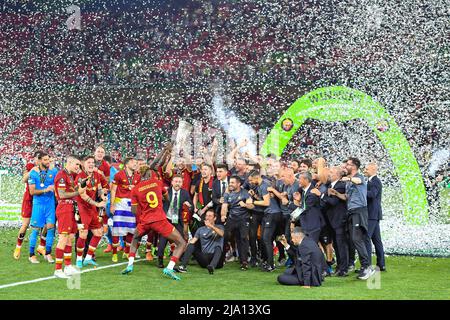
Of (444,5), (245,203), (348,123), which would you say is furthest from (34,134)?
(245,203)

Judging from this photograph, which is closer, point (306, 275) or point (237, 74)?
point (306, 275)

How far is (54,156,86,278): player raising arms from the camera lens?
387 inches

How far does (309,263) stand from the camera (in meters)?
8.93

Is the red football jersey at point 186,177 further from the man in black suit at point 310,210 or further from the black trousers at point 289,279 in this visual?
the black trousers at point 289,279

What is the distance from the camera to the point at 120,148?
30.0 meters

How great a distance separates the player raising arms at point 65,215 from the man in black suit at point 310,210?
324 cm

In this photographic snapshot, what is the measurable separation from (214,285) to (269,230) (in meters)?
1.96

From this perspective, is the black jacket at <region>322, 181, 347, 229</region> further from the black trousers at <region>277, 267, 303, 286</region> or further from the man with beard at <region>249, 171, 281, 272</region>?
the black trousers at <region>277, 267, 303, 286</region>

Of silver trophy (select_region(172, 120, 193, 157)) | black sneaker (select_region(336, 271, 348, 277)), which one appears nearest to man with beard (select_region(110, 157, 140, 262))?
silver trophy (select_region(172, 120, 193, 157))

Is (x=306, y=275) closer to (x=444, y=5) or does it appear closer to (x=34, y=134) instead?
(x=444, y=5)

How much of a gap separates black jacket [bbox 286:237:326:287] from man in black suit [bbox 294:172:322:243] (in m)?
1.07

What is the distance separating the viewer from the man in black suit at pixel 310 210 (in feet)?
33.2

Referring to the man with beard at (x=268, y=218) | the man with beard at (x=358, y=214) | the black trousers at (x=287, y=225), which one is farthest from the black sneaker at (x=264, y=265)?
the man with beard at (x=358, y=214)

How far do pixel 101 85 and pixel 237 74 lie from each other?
6.34 metres
